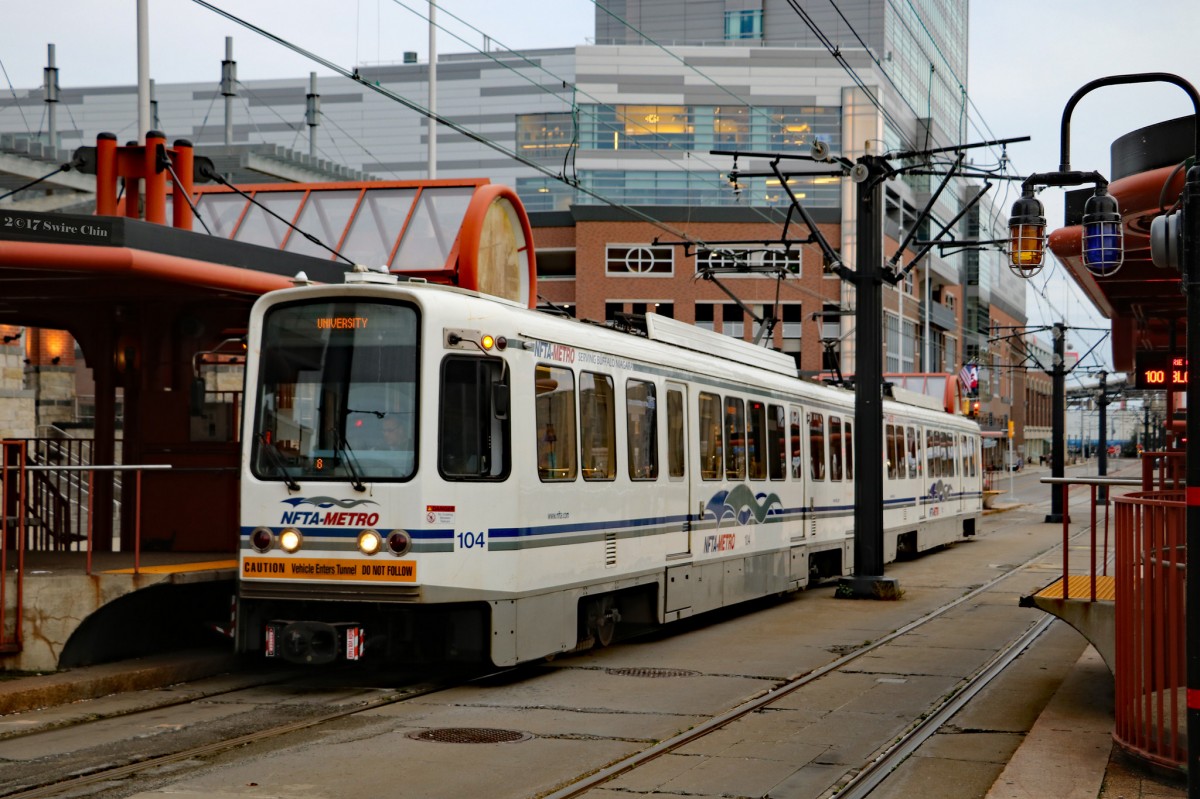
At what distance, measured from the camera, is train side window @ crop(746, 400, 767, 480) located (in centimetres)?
1752

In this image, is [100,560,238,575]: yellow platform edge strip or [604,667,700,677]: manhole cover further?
[604,667,700,677]: manhole cover

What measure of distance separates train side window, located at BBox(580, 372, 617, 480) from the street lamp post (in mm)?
4279

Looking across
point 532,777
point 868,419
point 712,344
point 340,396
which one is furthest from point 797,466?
point 532,777

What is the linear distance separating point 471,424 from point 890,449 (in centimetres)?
1543

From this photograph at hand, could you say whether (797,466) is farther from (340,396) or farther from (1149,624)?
(1149,624)

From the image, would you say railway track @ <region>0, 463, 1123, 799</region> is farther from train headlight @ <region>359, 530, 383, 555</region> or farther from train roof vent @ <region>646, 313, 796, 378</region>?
train roof vent @ <region>646, 313, 796, 378</region>

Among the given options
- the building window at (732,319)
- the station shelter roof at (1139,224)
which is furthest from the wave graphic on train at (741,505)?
the building window at (732,319)

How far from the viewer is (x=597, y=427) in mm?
13188

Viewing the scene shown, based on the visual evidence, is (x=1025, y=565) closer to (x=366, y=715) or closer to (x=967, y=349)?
(x=366, y=715)

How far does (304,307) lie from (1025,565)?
1873 cm

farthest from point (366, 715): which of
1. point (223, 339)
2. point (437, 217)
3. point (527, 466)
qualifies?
point (437, 217)

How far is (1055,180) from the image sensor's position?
968cm

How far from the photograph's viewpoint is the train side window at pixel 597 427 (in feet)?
42.4

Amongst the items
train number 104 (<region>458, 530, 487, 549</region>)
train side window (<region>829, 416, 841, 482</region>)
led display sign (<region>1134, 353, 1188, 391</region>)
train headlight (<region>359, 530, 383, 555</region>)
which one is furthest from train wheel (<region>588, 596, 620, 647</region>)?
train side window (<region>829, 416, 841, 482</region>)
